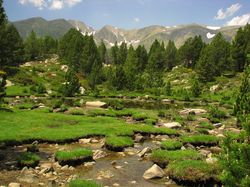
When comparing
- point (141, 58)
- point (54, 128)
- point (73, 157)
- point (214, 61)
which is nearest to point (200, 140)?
point (73, 157)

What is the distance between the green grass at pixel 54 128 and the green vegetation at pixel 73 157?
18.5 ft

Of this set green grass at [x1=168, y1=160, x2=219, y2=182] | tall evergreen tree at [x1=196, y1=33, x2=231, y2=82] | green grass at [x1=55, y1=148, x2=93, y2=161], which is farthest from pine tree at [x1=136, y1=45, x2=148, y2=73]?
green grass at [x1=168, y1=160, x2=219, y2=182]

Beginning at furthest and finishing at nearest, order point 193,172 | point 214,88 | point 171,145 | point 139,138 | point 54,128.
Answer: point 214,88
point 54,128
point 139,138
point 171,145
point 193,172

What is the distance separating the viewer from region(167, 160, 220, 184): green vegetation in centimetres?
1895

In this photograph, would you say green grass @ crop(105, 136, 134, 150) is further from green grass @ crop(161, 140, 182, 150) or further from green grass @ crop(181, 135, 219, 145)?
green grass @ crop(181, 135, 219, 145)

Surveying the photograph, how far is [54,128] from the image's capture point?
1289 inches

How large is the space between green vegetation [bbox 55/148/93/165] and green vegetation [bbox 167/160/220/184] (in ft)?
19.8

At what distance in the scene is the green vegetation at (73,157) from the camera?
2167 cm

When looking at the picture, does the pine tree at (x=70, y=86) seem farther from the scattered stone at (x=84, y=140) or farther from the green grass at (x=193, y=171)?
the green grass at (x=193, y=171)

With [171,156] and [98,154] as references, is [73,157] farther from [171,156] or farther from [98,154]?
[171,156]

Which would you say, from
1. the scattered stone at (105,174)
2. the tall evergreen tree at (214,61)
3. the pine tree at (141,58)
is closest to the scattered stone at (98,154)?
the scattered stone at (105,174)

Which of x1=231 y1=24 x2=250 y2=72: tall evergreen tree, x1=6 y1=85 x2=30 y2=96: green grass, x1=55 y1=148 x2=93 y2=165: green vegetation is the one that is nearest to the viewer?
x1=55 y1=148 x2=93 y2=165: green vegetation

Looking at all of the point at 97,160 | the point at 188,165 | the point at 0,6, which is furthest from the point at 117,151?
the point at 0,6

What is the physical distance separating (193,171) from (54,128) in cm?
1776
